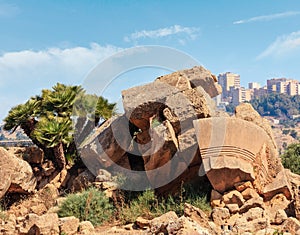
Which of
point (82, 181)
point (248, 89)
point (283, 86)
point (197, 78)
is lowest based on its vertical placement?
point (82, 181)

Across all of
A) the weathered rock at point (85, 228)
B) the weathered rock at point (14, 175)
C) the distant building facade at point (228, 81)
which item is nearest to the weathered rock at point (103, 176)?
the weathered rock at point (14, 175)

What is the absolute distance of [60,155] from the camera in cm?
1277

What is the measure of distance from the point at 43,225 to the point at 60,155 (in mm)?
5671

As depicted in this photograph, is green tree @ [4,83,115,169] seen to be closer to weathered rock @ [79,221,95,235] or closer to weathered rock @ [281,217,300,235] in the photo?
weathered rock @ [79,221,95,235]

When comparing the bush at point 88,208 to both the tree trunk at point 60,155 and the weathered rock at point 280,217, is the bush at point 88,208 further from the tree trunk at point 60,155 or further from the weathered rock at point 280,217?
the weathered rock at point 280,217

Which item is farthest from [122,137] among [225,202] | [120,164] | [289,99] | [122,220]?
[289,99]

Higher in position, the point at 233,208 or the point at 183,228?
the point at 233,208

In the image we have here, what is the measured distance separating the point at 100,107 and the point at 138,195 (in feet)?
15.8

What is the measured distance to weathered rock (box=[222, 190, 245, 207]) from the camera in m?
8.47

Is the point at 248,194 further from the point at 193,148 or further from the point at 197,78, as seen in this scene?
the point at 197,78

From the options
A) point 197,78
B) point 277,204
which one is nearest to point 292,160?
point 197,78

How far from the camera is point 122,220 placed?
891 centimetres

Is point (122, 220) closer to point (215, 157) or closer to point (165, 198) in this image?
point (165, 198)

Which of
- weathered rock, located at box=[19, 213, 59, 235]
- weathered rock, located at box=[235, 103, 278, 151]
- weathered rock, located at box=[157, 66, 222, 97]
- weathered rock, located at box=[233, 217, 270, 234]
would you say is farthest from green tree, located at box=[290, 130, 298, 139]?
weathered rock, located at box=[19, 213, 59, 235]
